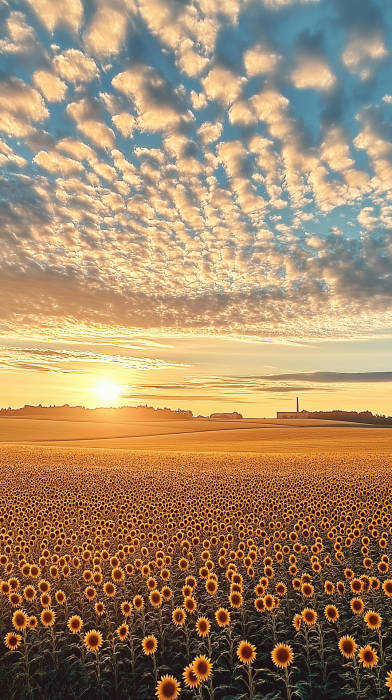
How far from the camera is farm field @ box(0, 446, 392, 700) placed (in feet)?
24.5

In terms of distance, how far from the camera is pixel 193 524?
1650 cm

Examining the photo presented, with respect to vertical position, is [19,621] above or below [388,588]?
below

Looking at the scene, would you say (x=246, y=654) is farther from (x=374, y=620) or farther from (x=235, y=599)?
(x=374, y=620)

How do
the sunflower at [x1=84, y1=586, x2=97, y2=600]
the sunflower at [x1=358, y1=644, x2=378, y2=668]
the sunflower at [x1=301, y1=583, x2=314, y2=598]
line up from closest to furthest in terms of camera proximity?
the sunflower at [x1=358, y1=644, x2=378, y2=668]
the sunflower at [x1=301, y1=583, x2=314, y2=598]
the sunflower at [x1=84, y1=586, x2=97, y2=600]

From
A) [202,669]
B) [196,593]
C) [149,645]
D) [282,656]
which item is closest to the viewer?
[202,669]

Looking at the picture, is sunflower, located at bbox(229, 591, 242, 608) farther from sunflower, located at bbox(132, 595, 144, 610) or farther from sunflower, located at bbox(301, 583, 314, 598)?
sunflower, located at bbox(132, 595, 144, 610)

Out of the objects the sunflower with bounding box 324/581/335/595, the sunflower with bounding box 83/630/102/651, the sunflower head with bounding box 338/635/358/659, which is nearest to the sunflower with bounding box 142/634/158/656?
the sunflower with bounding box 83/630/102/651

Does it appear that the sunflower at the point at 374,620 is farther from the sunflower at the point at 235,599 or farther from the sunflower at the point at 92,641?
the sunflower at the point at 92,641

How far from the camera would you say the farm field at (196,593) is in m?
7.46

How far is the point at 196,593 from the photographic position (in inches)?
415

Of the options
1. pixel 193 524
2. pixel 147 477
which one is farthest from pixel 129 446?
pixel 193 524

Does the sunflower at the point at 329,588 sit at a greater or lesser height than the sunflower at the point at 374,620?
lesser

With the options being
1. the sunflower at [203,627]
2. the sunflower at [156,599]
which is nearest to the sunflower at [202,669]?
the sunflower at [203,627]

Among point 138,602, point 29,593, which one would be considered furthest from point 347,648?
point 29,593
